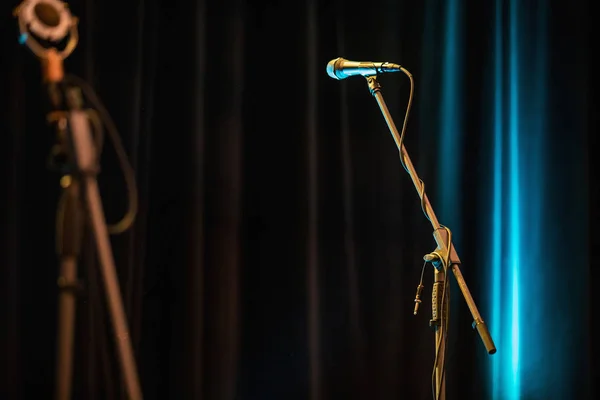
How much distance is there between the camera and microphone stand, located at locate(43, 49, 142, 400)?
108 cm

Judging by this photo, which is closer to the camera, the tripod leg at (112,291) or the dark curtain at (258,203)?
the tripod leg at (112,291)

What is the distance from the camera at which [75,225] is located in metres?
1.12

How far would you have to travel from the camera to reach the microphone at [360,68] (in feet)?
5.26

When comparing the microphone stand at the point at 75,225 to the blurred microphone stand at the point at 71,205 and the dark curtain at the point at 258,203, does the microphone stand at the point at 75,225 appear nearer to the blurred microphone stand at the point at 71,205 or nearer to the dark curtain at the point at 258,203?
the blurred microphone stand at the point at 71,205

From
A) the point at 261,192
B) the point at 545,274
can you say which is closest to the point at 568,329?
the point at 545,274

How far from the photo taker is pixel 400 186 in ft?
7.55

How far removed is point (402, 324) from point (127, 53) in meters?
1.36

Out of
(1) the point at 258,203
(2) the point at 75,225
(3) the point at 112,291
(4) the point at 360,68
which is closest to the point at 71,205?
(2) the point at 75,225

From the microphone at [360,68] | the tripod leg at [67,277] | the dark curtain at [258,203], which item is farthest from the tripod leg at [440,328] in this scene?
the tripod leg at [67,277]

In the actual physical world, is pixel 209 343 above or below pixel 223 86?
below

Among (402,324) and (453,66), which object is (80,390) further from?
(453,66)

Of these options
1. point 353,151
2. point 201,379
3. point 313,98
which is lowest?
point 201,379

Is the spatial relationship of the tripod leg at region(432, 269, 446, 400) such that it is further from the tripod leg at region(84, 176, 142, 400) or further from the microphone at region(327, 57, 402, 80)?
the tripod leg at region(84, 176, 142, 400)

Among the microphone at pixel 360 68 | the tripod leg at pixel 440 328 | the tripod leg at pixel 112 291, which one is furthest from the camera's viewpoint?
the microphone at pixel 360 68
